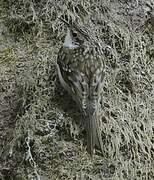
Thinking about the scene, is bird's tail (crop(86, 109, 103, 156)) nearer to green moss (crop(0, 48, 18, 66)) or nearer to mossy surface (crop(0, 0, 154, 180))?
mossy surface (crop(0, 0, 154, 180))

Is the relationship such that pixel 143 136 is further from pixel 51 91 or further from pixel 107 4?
pixel 107 4

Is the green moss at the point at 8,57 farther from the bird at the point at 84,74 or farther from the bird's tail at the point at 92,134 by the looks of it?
the bird's tail at the point at 92,134

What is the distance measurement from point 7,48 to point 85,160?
1.11 metres

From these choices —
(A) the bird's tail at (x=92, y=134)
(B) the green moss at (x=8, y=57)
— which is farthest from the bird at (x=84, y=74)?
(B) the green moss at (x=8, y=57)

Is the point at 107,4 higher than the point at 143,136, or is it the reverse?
the point at 107,4

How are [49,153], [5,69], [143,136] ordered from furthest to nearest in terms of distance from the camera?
[5,69], [143,136], [49,153]

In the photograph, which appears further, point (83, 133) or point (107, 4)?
point (107, 4)

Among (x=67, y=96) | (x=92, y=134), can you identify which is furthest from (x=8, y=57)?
(x=92, y=134)

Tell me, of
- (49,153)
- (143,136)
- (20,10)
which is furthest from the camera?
(20,10)

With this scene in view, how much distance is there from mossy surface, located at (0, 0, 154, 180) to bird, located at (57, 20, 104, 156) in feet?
0.25

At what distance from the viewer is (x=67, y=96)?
3.88 m

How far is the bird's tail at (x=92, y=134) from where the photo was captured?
3.64 m

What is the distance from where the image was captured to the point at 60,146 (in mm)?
3629

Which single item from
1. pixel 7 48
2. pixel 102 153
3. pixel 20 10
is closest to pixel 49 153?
pixel 102 153
